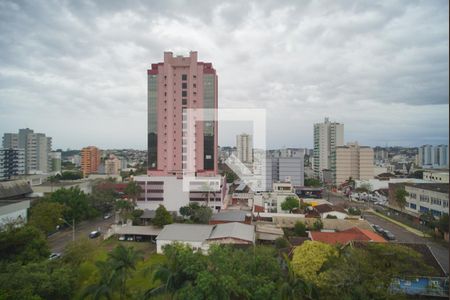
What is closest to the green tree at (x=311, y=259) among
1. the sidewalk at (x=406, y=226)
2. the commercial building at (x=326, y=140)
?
the sidewalk at (x=406, y=226)

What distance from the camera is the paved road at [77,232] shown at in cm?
1264

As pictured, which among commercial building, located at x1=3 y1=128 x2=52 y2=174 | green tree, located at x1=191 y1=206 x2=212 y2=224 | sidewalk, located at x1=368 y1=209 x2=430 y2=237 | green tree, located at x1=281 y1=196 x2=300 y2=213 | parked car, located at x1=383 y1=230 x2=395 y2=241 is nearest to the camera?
parked car, located at x1=383 y1=230 x2=395 y2=241

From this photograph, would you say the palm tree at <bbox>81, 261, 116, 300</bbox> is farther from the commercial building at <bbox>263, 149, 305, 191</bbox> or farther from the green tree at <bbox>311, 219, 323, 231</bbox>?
the commercial building at <bbox>263, 149, 305, 191</bbox>

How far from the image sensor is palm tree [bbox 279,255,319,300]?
608cm

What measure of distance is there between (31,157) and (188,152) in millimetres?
28404

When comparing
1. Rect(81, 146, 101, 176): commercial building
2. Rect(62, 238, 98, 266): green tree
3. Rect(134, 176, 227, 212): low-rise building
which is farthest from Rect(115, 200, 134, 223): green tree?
Rect(81, 146, 101, 176): commercial building

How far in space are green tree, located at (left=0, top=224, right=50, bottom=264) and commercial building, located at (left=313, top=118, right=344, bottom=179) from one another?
3735 centimetres

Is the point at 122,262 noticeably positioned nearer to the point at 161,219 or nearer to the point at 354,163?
the point at 161,219

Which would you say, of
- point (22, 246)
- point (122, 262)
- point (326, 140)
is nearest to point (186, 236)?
point (122, 262)

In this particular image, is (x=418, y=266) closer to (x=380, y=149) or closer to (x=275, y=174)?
(x=275, y=174)

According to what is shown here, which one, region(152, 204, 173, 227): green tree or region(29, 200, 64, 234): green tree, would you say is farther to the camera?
region(152, 204, 173, 227): green tree

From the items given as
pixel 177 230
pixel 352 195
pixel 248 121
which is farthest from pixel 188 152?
pixel 352 195

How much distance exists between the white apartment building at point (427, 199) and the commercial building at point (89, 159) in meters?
40.8

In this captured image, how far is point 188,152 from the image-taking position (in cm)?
2023
